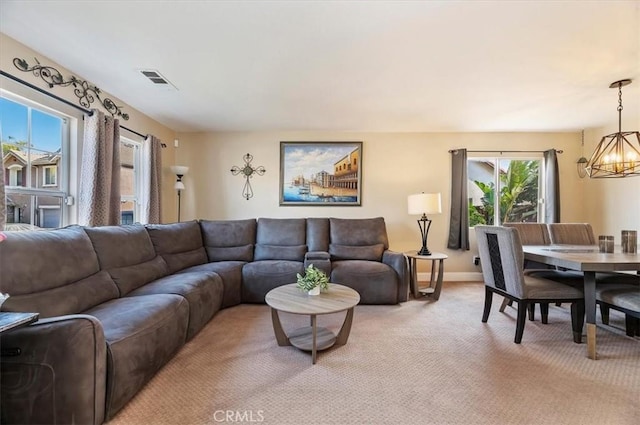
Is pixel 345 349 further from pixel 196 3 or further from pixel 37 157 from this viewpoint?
pixel 37 157

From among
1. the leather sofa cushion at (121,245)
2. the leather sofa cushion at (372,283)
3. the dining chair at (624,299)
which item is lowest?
the leather sofa cushion at (372,283)

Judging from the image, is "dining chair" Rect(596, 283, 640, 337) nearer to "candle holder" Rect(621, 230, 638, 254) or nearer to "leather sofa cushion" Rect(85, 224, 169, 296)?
"candle holder" Rect(621, 230, 638, 254)

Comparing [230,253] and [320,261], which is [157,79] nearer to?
[230,253]

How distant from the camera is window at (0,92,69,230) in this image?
2.17 metres

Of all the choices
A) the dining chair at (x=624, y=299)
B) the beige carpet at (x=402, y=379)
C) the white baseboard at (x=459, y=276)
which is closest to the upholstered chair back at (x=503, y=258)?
the beige carpet at (x=402, y=379)

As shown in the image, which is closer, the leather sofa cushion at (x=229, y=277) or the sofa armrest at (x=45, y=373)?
the sofa armrest at (x=45, y=373)

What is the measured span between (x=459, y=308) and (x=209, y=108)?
3.80 metres

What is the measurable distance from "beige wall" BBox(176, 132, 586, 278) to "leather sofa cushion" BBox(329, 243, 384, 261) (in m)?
0.74

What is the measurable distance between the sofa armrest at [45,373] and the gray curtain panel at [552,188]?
5489mm

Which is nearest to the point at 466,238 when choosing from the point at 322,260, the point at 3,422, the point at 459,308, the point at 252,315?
the point at 459,308

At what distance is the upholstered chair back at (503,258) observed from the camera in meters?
2.29

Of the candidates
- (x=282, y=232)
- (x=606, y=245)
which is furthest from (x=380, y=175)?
(x=606, y=245)

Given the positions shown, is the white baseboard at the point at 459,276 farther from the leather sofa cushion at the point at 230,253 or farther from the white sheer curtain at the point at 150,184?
the white sheer curtain at the point at 150,184

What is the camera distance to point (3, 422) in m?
1.28
